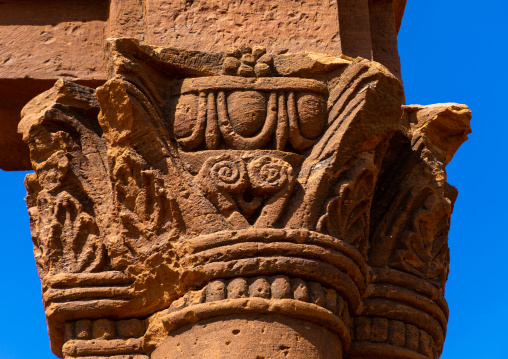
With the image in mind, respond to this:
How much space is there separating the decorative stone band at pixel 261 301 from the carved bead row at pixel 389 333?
0.35 m

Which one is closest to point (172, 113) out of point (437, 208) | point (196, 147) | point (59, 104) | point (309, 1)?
point (196, 147)

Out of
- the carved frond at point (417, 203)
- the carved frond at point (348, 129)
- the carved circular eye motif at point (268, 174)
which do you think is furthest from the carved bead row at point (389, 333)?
the carved circular eye motif at point (268, 174)

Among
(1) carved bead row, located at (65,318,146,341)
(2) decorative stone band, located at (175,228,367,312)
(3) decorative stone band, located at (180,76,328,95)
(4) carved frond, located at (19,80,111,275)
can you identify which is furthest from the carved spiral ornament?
(1) carved bead row, located at (65,318,146,341)

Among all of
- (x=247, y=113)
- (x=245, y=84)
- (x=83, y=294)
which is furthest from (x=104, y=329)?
(x=245, y=84)

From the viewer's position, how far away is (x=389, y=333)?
4793 mm

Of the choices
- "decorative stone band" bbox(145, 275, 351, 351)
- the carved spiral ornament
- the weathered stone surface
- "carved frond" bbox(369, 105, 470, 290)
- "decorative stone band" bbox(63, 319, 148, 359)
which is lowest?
"decorative stone band" bbox(63, 319, 148, 359)

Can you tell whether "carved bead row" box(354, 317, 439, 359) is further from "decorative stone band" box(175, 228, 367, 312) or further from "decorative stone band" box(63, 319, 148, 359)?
"decorative stone band" box(63, 319, 148, 359)

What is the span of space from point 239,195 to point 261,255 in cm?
30

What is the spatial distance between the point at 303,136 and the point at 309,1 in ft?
2.77

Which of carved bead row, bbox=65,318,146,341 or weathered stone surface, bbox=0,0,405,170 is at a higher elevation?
weathered stone surface, bbox=0,0,405,170

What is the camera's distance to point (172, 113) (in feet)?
15.3

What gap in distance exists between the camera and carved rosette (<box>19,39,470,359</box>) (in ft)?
14.4

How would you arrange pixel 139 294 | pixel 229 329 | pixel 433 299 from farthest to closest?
pixel 433 299 < pixel 139 294 < pixel 229 329

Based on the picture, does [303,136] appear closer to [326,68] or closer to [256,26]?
[326,68]
